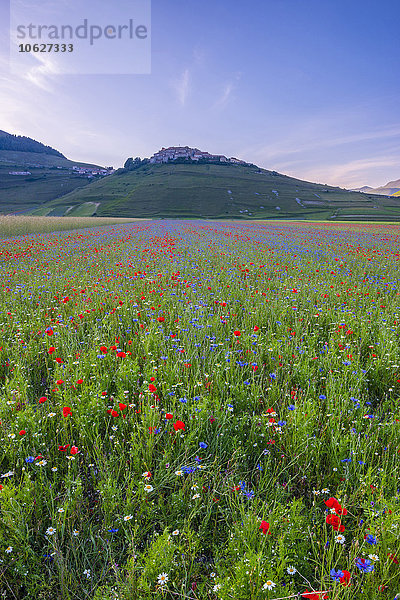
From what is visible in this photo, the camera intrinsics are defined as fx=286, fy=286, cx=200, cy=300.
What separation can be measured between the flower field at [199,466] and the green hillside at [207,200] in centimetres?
8038

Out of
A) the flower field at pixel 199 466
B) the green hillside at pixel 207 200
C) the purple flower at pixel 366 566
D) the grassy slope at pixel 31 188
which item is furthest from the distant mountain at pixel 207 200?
the purple flower at pixel 366 566

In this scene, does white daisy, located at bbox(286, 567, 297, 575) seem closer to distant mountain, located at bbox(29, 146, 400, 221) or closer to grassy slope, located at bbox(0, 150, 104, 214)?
distant mountain, located at bbox(29, 146, 400, 221)

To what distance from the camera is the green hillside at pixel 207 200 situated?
3428 inches

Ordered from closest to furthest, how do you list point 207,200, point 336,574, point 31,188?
point 336,574, point 207,200, point 31,188

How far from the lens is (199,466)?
217 centimetres

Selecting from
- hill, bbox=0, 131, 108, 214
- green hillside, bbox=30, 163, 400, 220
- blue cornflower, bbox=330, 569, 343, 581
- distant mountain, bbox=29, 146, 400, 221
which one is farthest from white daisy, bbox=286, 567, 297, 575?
hill, bbox=0, 131, 108, 214

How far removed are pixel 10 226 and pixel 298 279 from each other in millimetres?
25179

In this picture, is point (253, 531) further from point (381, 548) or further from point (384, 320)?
point (384, 320)

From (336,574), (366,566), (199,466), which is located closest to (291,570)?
(336,574)

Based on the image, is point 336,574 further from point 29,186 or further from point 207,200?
point 29,186

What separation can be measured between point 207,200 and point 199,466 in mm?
108541

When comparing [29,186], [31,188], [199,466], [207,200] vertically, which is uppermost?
[29,186]

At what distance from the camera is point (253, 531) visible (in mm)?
1672

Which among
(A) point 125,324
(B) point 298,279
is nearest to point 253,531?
(A) point 125,324
